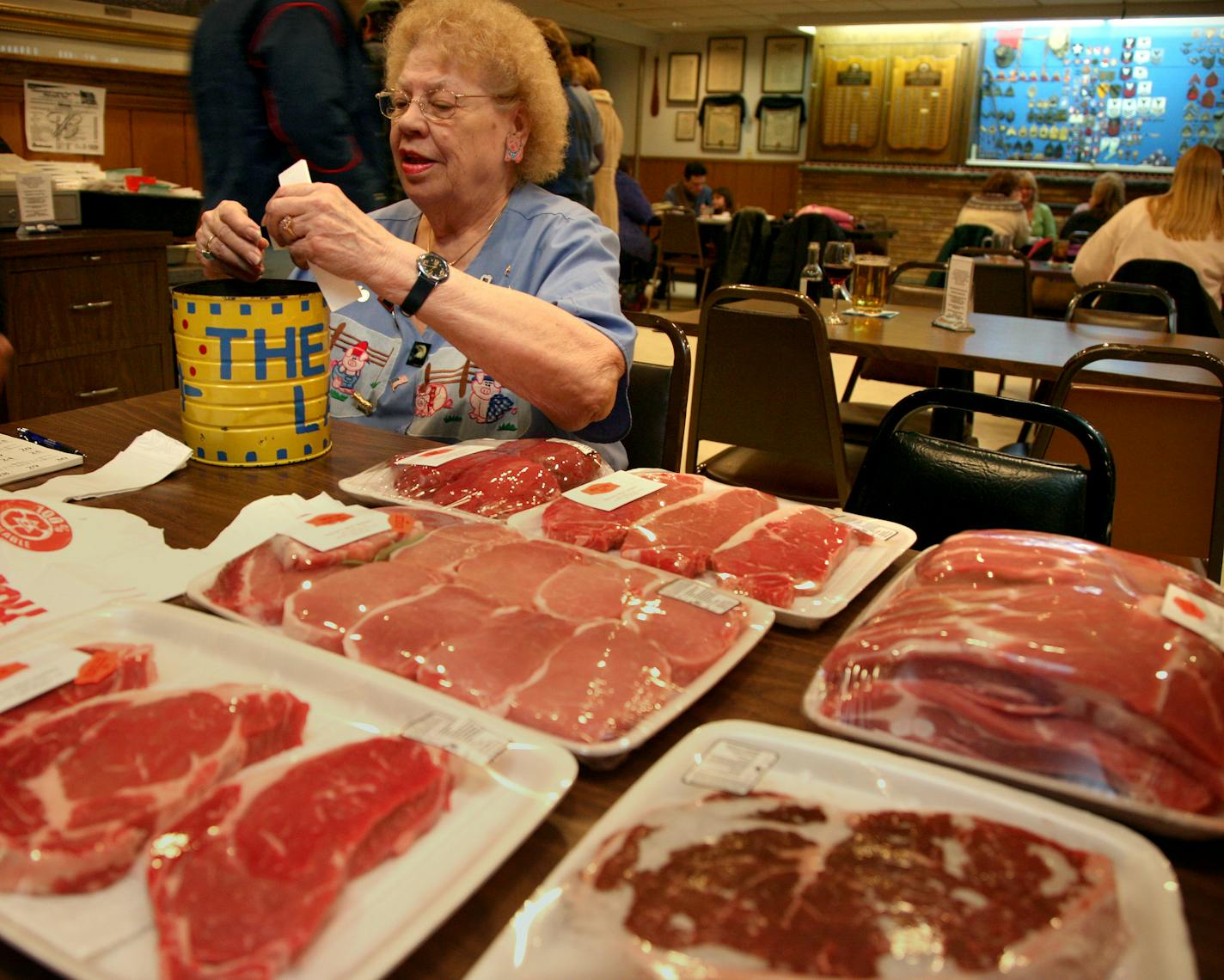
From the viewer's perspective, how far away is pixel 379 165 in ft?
8.58

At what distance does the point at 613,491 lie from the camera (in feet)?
4.37

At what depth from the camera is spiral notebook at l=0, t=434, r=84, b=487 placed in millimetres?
1441

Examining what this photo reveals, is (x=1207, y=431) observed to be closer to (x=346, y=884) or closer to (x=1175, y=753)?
(x=1175, y=753)

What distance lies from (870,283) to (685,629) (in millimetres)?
2930

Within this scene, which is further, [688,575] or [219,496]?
[219,496]

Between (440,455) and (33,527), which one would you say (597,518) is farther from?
(33,527)

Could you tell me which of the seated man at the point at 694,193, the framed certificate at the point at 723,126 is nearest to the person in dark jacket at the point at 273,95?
the seated man at the point at 694,193

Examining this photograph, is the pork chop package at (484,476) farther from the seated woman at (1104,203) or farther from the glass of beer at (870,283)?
the seated woman at (1104,203)

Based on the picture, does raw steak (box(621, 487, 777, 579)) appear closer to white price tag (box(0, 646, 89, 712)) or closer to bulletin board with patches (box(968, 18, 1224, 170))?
white price tag (box(0, 646, 89, 712))

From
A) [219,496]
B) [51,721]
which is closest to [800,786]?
[51,721]

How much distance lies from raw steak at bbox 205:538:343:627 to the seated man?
1075 centimetres

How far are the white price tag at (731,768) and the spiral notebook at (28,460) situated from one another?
1148mm

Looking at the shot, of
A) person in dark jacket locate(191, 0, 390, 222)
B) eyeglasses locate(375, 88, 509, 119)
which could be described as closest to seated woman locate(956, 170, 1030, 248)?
person in dark jacket locate(191, 0, 390, 222)

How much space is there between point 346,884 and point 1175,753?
61 cm
